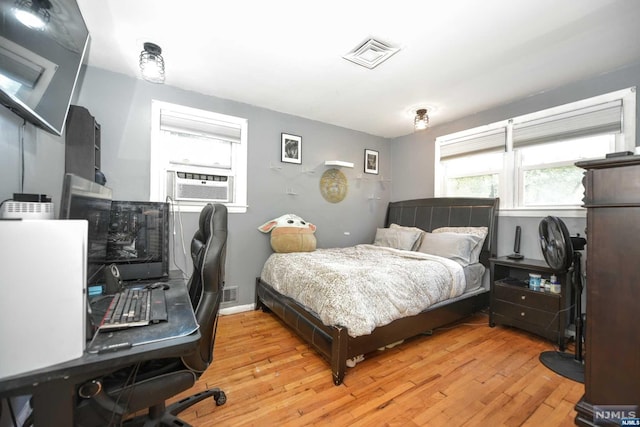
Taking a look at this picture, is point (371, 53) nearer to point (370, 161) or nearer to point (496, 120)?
point (496, 120)

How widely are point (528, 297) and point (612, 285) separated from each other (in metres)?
1.32

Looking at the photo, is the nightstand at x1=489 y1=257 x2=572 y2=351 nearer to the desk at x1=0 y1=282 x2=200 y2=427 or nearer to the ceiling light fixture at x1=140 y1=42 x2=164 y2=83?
the desk at x1=0 y1=282 x2=200 y2=427

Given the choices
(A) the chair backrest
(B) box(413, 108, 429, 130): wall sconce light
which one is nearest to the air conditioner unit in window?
(A) the chair backrest

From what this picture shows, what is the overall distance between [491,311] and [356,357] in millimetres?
1723

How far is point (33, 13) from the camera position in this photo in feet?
3.65

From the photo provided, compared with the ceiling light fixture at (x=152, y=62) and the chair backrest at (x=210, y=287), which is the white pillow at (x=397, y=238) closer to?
the chair backrest at (x=210, y=287)

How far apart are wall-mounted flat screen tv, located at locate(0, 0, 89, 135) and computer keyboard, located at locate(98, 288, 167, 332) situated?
0.93 meters

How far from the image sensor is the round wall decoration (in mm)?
3771

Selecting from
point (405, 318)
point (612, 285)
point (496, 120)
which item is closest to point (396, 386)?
point (405, 318)

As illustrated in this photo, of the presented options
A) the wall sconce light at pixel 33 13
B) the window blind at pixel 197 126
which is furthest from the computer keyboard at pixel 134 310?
the window blind at pixel 197 126

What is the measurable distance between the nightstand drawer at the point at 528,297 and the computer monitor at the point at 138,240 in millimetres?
3094

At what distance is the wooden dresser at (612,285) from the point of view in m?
1.27

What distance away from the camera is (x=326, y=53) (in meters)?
2.15

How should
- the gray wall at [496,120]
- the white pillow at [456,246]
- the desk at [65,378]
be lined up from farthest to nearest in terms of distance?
the white pillow at [456,246]
the gray wall at [496,120]
the desk at [65,378]
